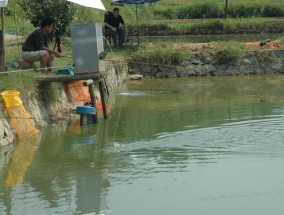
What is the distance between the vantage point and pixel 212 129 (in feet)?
40.6

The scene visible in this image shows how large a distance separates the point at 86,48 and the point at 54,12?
7887 mm

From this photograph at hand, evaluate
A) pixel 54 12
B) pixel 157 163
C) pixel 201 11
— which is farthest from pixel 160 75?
pixel 201 11

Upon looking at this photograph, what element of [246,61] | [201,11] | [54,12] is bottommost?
[246,61]

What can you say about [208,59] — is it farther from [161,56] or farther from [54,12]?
[54,12]

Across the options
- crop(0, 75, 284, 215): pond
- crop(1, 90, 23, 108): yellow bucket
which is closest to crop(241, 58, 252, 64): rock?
crop(0, 75, 284, 215): pond

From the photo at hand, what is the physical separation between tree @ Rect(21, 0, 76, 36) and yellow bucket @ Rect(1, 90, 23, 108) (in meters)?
8.74

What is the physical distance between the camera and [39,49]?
13797 millimetres

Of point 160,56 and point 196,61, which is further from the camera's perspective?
point 196,61

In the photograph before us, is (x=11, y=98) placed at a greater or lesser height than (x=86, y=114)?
greater

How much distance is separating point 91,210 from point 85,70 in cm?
532

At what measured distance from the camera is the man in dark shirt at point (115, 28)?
2141 cm

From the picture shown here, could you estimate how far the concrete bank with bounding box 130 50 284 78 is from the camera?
821 inches

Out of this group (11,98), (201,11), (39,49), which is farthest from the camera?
(201,11)

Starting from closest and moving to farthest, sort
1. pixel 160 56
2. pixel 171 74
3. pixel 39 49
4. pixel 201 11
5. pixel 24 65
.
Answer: pixel 39 49, pixel 24 65, pixel 160 56, pixel 171 74, pixel 201 11
